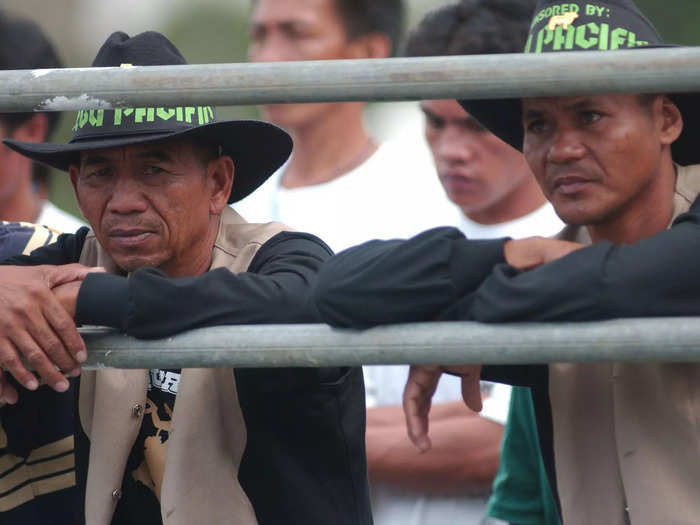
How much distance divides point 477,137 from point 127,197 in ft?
4.41

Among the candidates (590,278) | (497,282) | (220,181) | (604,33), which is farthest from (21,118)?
(590,278)

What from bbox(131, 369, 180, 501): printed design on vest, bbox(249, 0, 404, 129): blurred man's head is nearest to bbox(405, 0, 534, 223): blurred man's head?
bbox(249, 0, 404, 129): blurred man's head

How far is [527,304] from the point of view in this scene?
2.47 metres

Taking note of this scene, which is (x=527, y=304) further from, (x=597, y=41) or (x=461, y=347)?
(x=597, y=41)

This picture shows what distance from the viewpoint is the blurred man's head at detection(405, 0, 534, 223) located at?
4285 mm

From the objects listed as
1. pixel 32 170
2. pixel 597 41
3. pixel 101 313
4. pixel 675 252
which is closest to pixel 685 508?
pixel 675 252

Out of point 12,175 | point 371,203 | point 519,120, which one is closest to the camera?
point 519,120

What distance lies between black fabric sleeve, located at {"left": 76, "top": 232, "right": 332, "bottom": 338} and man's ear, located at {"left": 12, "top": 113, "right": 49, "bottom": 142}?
8.01 ft

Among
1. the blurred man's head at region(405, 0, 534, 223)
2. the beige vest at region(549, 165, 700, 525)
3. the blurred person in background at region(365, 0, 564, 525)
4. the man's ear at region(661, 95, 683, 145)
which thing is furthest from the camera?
the blurred man's head at region(405, 0, 534, 223)

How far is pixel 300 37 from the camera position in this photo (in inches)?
189

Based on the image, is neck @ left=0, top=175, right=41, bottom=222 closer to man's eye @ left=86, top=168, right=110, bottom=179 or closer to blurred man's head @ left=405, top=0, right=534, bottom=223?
blurred man's head @ left=405, top=0, right=534, bottom=223

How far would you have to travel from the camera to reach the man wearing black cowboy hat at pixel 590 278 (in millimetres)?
2547

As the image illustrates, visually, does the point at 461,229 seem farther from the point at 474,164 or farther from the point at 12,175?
the point at 12,175

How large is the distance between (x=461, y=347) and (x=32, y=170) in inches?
123
